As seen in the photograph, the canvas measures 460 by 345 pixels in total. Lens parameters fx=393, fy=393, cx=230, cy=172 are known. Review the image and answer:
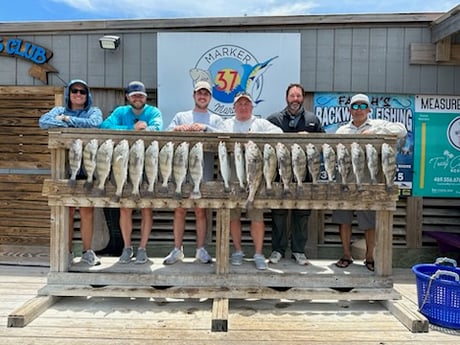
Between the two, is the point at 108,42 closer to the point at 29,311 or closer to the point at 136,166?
the point at 136,166

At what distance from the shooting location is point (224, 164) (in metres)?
3.04

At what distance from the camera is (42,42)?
4500mm

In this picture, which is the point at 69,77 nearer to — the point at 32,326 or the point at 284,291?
the point at 32,326

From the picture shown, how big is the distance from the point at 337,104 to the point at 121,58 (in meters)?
2.51

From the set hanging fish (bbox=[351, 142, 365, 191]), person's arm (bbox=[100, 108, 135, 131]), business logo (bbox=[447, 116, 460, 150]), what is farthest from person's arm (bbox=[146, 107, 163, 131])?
business logo (bbox=[447, 116, 460, 150])

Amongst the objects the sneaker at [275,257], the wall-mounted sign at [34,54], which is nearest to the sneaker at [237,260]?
the sneaker at [275,257]

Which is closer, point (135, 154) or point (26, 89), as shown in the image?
point (135, 154)

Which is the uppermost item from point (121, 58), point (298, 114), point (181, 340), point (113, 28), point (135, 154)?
point (113, 28)

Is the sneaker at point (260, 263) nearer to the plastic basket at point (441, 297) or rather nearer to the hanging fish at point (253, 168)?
the hanging fish at point (253, 168)

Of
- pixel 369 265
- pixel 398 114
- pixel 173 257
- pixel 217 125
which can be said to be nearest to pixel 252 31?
pixel 217 125

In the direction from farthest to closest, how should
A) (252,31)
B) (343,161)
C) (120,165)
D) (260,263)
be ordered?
(252,31) → (260,263) → (343,161) → (120,165)

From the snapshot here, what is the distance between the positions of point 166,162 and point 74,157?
27.8 inches

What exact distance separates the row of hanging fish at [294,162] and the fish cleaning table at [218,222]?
0.15ft

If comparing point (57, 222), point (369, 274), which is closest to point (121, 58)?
point (57, 222)
